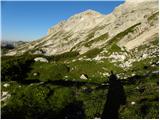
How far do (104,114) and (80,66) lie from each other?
22.9 meters

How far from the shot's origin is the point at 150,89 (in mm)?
32656

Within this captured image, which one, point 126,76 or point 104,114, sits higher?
point 126,76

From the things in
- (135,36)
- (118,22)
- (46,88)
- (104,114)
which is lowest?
(104,114)

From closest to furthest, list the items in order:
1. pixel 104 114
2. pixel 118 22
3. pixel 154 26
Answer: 1. pixel 104 114
2. pixel 154 26
3. pixel 118 22

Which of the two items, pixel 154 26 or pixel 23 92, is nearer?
pixel 23 92

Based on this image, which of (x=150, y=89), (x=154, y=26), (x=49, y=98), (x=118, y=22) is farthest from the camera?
(x=118, y=22)

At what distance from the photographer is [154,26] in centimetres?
8169

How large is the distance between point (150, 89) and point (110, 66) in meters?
16.5

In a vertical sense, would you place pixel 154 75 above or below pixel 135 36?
below

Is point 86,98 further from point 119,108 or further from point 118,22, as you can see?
point 118,22

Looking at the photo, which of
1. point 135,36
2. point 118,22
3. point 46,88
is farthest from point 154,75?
point 118,22

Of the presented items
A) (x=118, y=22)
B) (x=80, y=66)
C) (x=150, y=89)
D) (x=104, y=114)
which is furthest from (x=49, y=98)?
(x=118, y=22)

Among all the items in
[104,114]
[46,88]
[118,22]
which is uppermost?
[118,22]

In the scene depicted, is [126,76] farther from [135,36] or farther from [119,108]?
[135,36]
